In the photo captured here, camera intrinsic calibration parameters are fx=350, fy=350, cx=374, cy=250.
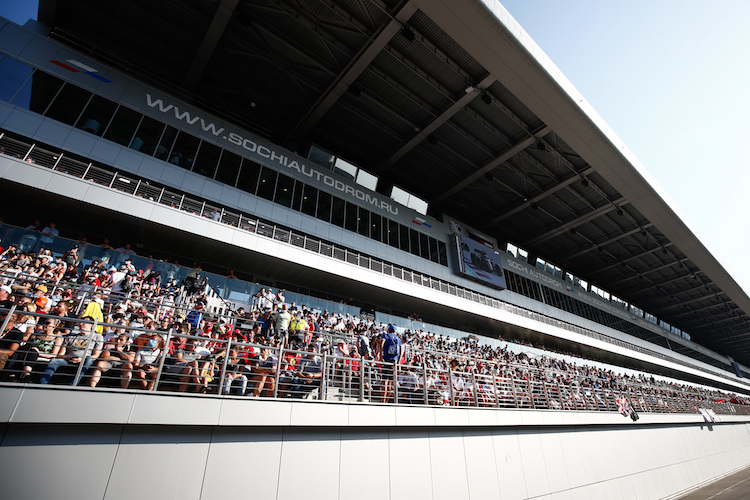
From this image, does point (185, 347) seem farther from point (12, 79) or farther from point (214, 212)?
point (12, 79)

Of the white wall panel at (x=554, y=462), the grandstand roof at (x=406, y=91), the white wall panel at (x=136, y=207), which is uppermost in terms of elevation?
the grandstand roof at (x=406, y=91)

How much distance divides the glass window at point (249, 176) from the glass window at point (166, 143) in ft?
10.0

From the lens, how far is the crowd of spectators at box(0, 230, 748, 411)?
4.80 metres

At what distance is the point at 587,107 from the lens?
1836 centimetres

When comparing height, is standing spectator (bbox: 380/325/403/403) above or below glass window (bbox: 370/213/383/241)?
below

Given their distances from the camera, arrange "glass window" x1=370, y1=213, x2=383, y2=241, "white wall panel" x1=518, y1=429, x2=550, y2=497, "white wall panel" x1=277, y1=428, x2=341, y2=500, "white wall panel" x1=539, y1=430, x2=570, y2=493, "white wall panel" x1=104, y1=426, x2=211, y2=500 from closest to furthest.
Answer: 1. "white wall panel" x1=104, y1=426, x2=211, y2=500
2. "white wall panel" x1=277, y1=428, x2=341, y2=500
3. "white wall panel" x1=518, y1=429, x2=550, y2=497
4. "white wall panel" x1=539, y1=430, x2=570, y2=493
5. "glass window" x1=370, y1=213, x2=383, y2=241

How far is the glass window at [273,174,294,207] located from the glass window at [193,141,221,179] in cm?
304

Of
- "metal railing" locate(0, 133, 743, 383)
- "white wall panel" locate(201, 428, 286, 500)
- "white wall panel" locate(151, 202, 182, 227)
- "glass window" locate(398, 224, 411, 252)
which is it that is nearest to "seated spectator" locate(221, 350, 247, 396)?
"white wall panel" locate(201, 428, 286, 500)

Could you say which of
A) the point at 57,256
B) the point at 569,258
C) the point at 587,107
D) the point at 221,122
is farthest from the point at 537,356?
the point at 57,256

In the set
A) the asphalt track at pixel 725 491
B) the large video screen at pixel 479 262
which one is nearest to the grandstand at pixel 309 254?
the large video screen at pixel 479 262

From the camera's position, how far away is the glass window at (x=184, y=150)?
1520cm

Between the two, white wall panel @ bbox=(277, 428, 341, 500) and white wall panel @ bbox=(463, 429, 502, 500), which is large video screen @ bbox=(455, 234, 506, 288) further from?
white wall panel @ bbox=(277, 428, 341, 500)

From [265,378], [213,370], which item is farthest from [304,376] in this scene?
[213,370]

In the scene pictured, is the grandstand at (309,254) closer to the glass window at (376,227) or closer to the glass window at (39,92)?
the glass window at (39,92)
